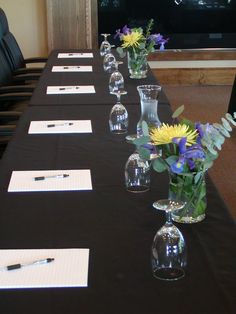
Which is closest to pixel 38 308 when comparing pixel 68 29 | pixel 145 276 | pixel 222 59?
pixel 145 276

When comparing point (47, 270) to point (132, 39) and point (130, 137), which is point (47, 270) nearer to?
point (130, 137)

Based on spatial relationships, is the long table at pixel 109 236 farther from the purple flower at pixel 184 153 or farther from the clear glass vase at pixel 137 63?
the clear glass vase at pixel 137 63

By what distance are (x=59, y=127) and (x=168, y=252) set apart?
1.36 m

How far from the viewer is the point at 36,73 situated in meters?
4.55

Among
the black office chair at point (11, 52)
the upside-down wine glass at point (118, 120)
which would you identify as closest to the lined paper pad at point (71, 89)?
the upside-down wine glass at point (118, 120)

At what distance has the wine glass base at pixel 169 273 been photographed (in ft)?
4.25

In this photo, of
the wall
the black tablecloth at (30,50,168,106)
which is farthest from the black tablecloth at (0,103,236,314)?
the wall

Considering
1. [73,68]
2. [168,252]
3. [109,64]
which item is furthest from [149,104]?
[73,68]

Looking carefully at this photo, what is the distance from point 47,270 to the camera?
4.31 ft

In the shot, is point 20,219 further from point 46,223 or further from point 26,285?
point 26,285

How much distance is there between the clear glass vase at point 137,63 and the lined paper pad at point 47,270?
2454mm

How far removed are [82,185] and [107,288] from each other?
65cm

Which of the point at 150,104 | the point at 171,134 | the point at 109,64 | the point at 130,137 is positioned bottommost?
the point at 109,64

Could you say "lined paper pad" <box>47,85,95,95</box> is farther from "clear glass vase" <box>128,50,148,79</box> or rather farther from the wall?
the wall
